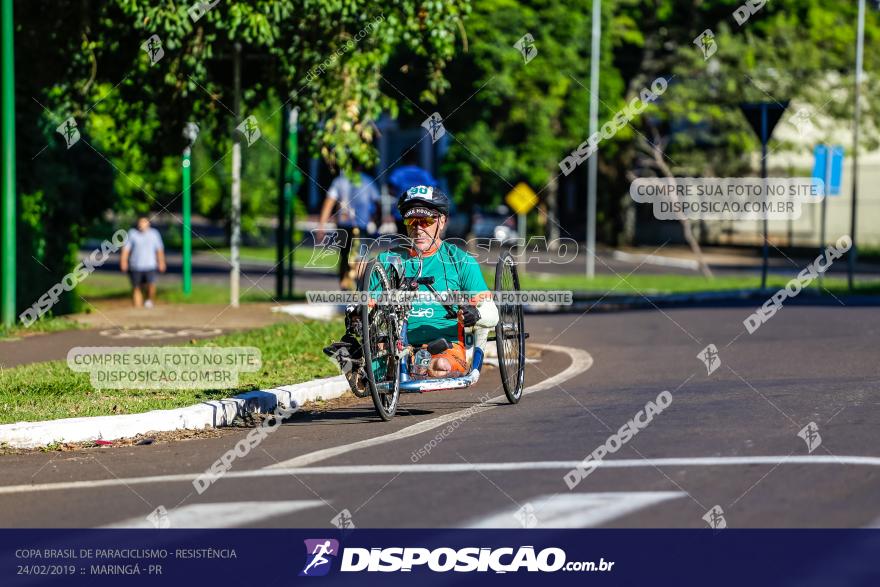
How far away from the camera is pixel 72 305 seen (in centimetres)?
2027

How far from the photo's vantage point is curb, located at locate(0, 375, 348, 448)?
29.4ft

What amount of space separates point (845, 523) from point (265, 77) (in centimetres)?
1457

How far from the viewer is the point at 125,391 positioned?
1081 cm

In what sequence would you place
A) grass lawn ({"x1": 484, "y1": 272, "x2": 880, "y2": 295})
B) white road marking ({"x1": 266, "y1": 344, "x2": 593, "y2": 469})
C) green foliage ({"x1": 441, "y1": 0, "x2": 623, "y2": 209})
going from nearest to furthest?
white road marking ({"x1": 266, "y1": 344, "x2": 593, "y2": 469})
grass lawn ({"x1": 484, "y1": 272, "x2": 880, "y2": 295})
green foliage ({"x1": 441, "y1": 0, "x2": 623, "y2": 209})

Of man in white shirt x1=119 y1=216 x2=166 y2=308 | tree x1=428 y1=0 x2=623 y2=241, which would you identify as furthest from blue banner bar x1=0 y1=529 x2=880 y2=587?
tree x1=428 y1=0 x2=623 y2=241

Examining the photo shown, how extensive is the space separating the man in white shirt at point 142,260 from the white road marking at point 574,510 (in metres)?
16.2

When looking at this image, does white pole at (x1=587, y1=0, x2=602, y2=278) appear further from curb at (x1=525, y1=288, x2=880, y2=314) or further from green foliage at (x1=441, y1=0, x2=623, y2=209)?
curb at (x1=525, y1=288, x2=880, y2=314)

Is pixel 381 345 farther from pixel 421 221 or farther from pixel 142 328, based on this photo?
pixel 142 328

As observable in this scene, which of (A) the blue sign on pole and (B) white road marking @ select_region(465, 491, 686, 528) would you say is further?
(A) the blue sign on pole

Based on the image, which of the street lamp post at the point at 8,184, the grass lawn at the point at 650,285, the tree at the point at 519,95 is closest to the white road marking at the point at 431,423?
the street lamp post at the point at 8,184

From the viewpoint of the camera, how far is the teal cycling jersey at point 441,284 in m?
9.90

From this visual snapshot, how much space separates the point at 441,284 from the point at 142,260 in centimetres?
1331

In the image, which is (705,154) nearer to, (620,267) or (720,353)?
(620,267)

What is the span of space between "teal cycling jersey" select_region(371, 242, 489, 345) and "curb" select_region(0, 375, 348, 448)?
125 cm
